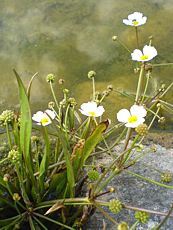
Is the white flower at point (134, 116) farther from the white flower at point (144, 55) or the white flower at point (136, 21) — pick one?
the white flower at point (136, 21)

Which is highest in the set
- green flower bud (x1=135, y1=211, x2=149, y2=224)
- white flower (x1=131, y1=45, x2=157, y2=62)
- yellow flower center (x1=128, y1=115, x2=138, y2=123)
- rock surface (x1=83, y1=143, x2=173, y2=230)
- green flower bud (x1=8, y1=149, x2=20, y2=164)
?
white flower (x1=131, y1=45, x2=157, y2=62)

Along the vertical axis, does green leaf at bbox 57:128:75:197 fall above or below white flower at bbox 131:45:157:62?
below

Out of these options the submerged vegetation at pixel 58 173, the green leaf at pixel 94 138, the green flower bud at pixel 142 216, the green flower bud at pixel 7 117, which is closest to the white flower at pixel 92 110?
the submerged vegetation at pixel 58 173

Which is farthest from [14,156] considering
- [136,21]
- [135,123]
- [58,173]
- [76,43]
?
[76,43]

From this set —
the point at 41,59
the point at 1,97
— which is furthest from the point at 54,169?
the point at 41,59

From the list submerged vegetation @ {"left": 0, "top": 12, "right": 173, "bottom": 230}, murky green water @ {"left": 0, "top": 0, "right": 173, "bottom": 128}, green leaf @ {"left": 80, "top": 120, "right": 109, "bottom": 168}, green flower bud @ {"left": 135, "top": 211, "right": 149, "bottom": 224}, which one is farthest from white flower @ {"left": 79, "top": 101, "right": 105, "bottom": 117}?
murky green water @ {"left": 0, "top": 0, "right": 173, "bottom": 128}

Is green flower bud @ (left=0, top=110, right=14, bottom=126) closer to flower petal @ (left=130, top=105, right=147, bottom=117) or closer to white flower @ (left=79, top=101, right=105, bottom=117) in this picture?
white flower @ (left=79, top=101, right=105, bottom=117)

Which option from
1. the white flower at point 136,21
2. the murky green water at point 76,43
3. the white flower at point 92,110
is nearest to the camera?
the white flower at point 92,110
